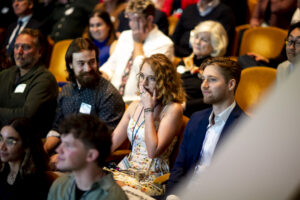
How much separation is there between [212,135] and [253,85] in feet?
2.78

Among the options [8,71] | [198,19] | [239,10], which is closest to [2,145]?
[8,71]

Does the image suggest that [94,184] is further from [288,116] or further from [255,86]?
[255,86]

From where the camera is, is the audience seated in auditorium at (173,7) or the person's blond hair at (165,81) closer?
the person's blond hair at (165,81)

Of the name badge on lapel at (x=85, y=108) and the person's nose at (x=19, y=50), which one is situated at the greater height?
the person's nose at (x=19, y=50)

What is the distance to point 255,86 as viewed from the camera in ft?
9.11

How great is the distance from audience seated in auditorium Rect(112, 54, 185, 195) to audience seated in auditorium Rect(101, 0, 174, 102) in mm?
952

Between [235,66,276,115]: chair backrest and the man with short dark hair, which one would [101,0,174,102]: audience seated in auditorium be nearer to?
[235,66,276,115]: chair backrest

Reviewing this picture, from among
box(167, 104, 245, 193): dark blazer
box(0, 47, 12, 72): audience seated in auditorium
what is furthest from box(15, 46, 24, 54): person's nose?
box(167, 104, 245, 193): dark blazer

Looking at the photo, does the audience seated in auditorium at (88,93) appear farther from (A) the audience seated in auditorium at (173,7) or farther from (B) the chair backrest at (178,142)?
(A) the audience seated in auditorium at (173,7)

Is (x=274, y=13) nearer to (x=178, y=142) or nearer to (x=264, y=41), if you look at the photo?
(x=264, y=41)

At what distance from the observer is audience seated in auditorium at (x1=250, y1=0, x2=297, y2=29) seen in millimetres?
3998

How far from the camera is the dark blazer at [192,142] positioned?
204 centimetres

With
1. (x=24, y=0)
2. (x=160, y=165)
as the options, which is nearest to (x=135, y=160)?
(x=160, y=165)

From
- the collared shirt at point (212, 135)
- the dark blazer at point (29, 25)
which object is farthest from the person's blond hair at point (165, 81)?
the dark blazer at point (29, 25)
